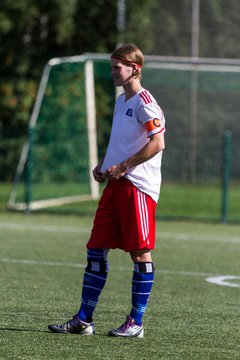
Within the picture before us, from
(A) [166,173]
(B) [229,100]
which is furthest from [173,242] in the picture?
(B) [229,100]

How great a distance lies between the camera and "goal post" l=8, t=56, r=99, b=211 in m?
21.2

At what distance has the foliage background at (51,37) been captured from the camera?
2873 cm

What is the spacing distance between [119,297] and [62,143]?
1255 cm

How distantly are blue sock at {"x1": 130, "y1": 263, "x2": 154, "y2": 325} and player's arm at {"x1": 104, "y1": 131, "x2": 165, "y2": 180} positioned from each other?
644 millimetres

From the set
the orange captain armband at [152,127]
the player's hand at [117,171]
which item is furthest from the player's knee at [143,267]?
the orange captain armband at [152,127]

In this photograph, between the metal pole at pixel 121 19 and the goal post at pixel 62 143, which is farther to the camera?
the metal pole at pixel 121 19

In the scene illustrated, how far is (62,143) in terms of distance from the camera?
71.4ft

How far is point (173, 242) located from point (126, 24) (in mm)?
17779

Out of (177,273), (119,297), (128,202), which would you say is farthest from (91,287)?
(177,273)

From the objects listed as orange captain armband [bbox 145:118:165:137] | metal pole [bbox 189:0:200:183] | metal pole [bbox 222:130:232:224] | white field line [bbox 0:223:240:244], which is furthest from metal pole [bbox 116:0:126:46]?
orange captain armband [bbox 145:118:165:137]

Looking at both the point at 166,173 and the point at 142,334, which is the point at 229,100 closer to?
the point at 166,173

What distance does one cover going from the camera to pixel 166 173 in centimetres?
2438

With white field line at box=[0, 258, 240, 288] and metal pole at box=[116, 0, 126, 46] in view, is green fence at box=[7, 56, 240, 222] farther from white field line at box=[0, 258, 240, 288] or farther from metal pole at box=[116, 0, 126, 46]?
white field line at box=[0, 258, 240, 288]

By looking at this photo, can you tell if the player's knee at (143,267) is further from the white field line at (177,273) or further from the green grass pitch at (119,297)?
the white field line at (177,273)
